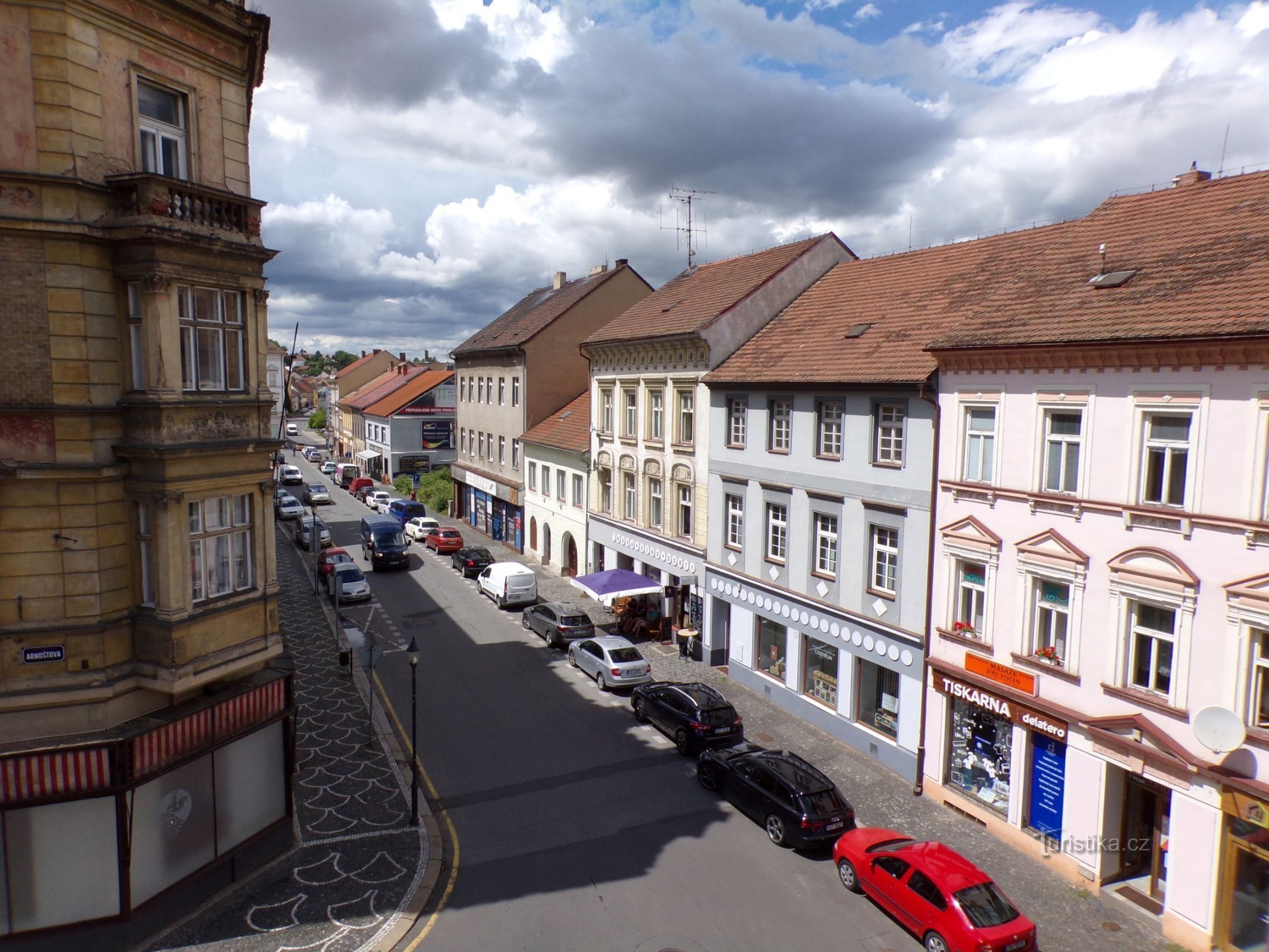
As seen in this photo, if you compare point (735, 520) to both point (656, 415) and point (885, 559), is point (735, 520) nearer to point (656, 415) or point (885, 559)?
point (656, 415)

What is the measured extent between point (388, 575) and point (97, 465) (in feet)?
93.9

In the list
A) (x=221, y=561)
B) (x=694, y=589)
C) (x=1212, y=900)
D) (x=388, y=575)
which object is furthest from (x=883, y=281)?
(x=388, y=575)

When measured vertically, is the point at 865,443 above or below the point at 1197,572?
above

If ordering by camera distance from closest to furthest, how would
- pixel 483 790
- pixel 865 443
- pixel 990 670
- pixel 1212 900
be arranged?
pixel 1212 900 < pixel 990 670 < pixel 483 790 < pixel 865 443

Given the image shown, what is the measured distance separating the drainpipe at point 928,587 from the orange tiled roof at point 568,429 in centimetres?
1995

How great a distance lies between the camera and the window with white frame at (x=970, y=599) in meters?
17.4

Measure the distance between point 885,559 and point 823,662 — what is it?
13.3ft

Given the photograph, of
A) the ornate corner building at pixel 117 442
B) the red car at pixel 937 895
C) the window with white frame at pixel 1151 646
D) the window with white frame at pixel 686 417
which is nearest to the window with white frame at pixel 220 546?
the ornate corner building at pixel 117 442

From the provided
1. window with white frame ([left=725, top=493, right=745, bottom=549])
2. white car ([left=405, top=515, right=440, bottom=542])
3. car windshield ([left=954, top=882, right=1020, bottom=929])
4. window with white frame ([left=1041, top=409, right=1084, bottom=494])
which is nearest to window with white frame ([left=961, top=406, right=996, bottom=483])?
window with white frame ([left=1041, top=409, right=1084, bottom=494])

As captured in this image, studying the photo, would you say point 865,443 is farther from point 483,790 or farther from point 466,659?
point 466,659

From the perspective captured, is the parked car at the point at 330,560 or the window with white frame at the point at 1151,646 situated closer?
the window with white frame at the point at 1151,646

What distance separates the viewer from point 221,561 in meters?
14.2

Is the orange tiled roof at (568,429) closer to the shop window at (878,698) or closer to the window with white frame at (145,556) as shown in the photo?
the shop window at (878,698)

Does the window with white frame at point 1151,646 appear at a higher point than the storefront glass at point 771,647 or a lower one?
higher
